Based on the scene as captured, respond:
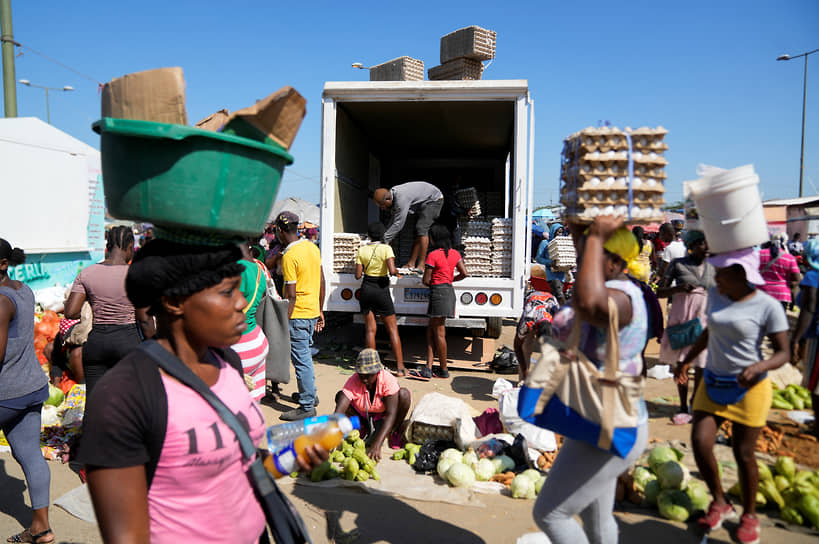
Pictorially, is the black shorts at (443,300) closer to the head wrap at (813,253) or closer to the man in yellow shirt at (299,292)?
the man in yellow shirt at (299,292)

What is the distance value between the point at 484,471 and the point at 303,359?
2.26 m

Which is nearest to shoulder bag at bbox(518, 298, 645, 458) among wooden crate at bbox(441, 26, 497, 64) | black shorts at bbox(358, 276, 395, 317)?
black shorts at bbox(358, 276, 395, 317)

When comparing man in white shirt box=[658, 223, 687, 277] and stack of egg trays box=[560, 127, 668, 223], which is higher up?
stack of egg trays box=[560, 127, 668, 223]

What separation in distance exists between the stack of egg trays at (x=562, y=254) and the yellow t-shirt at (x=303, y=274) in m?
4.02

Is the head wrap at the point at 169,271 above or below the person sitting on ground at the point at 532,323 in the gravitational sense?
above

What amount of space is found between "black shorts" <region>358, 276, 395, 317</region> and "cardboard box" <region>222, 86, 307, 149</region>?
204 inches

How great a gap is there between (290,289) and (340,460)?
194cm

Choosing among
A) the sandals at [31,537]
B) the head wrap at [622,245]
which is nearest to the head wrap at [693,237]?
the head wrap at [622,245]

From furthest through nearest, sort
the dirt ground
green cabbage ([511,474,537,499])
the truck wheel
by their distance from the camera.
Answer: the truck wheel < green cabbage ([511,474,537,499]) < the dirt ground

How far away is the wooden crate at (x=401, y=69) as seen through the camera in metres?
8.16

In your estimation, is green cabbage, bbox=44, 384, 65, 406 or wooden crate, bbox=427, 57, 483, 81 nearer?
green cabbage, bbox=44, 384, 65, 406

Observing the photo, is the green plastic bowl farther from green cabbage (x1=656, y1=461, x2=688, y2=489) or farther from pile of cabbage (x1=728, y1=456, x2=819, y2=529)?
pile of cabbage (x1=728, y1=456, x2=819, y2=529)

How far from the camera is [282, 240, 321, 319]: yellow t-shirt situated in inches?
216

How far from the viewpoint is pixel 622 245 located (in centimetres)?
221
